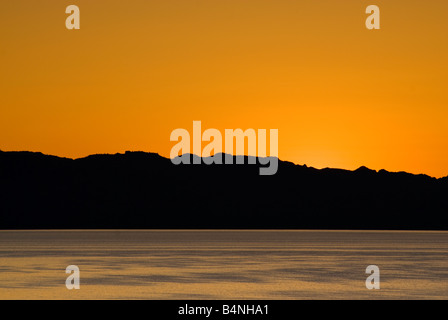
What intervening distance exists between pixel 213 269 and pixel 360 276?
53.3 ft

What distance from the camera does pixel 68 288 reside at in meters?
58.2

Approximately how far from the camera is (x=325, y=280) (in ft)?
221

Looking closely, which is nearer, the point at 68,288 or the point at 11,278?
the point at 68,288

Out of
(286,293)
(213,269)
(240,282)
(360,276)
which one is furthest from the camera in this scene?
(213,269)
